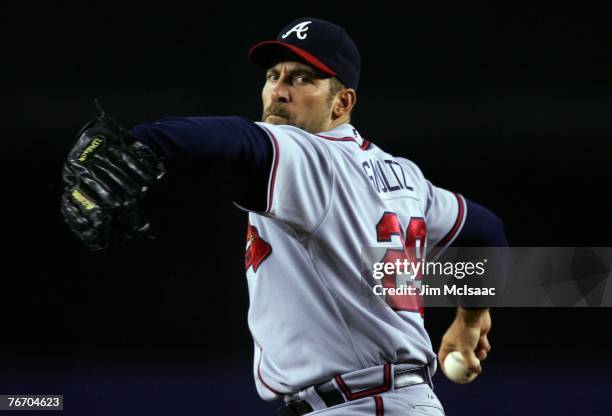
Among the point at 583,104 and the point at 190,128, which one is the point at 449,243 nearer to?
the point at 190,128

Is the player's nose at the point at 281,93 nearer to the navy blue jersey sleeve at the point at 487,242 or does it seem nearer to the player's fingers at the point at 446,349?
the navy blue jersey sleeve at the point at 487,242

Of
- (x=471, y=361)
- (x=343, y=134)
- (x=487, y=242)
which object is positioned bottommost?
(x=471, y=361)

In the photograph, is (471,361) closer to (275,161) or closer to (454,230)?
(454,230)

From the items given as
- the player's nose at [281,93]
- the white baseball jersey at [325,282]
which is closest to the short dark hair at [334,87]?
the player's nose at [281,93]

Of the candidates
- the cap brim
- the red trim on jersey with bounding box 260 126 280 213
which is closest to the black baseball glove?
the red trim on jersey with bounding box 260 126 280 213

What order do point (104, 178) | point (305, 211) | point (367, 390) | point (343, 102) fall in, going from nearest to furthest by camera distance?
point (104, 178) < point (305, 211) < point (367, 390) < point (343, 102)

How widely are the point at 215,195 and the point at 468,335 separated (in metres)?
2.21

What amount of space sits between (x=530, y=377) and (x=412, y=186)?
2.28m

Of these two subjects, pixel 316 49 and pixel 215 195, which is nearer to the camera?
pixel 316 49

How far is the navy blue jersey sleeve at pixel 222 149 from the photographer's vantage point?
1225mm

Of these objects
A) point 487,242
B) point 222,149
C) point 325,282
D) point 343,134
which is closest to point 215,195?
point 487,242

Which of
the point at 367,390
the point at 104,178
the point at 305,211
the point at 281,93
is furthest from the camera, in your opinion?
the point at 281,93

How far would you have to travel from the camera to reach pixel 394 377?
166cm

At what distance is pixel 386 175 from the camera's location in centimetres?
181
